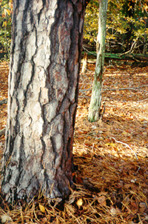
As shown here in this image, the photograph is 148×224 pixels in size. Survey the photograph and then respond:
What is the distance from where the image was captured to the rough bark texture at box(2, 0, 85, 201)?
127cm

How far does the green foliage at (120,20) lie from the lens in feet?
12.8

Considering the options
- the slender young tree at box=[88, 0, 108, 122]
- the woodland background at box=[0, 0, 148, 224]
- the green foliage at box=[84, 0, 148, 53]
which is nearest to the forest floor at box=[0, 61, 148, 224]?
the woodland background at box=[0, 0, 148, 224]

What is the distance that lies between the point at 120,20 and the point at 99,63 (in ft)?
20.8

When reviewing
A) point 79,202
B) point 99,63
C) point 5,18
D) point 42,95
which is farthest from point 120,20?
point 79,202

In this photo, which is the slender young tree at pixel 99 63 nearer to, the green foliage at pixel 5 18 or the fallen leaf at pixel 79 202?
the fallen leaf at pixel 79 202

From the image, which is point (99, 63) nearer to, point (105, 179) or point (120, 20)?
point (105, 179)

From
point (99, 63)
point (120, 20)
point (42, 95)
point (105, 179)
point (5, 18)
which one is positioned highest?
point (5, 18)

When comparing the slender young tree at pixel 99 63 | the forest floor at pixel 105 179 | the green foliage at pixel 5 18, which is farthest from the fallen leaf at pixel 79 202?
the green foliage at pixel 5 18

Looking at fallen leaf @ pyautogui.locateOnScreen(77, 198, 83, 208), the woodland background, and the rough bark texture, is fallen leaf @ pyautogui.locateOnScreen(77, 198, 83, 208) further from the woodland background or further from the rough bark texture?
the rough bark texture

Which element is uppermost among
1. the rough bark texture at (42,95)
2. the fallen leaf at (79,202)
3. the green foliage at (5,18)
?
the green foliage at (5,18)

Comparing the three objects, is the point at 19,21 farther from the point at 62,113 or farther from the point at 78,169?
the point at 78,169

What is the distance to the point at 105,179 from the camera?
1.99 metres

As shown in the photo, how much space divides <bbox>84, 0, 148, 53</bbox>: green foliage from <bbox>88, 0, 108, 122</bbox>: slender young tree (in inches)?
26.1

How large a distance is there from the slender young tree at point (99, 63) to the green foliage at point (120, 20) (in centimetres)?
66
